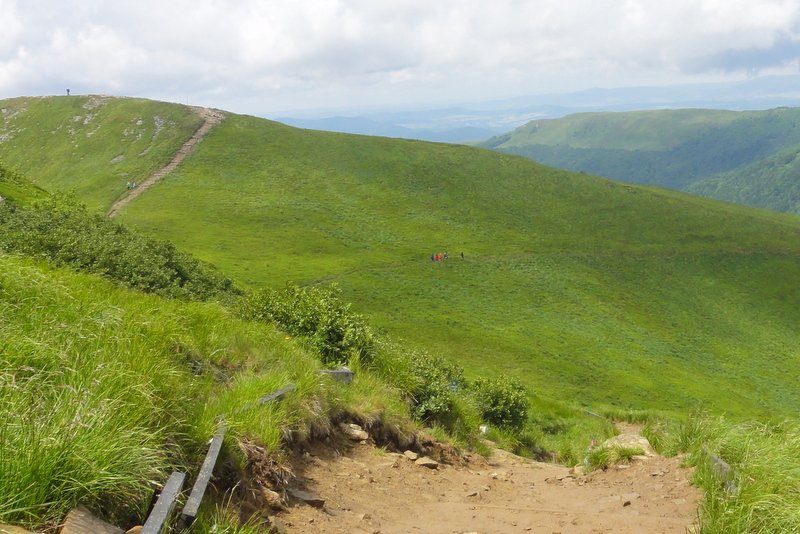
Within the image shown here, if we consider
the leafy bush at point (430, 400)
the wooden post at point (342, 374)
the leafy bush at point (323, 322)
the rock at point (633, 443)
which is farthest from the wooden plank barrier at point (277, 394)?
the rock at point (633, 443)

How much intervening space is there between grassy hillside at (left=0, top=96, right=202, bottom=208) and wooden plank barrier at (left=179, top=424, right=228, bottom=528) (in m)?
76.4

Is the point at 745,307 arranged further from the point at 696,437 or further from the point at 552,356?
the point at 696,437

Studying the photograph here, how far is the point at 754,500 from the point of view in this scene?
5617 mm

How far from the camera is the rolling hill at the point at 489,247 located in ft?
162

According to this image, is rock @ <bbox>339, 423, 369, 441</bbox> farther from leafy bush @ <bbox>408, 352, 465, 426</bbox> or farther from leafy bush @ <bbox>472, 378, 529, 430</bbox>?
leafy bush @ <bbox>472, 378, 529, 430</bbox>

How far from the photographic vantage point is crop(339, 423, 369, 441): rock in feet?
30.2

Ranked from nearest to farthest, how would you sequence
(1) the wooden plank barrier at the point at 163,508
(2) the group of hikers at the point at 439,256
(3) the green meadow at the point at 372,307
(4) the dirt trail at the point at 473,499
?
1. (1) the wooden plank barrier at the point at 163,508
2. (3) the green meadow at the point at 372,307
3. (4) the dirt trail at the point at 473,499
4. (2) the group of hikers at the point at 439,256

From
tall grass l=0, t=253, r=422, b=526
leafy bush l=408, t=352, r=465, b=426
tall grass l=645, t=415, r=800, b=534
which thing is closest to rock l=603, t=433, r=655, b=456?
tall grass l=645, t=415, r=800, b=534

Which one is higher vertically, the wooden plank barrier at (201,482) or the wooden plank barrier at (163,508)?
the wooden plank barrier at (163,508)

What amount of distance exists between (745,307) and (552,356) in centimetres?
3264

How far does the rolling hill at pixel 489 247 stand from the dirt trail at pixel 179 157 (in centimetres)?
156

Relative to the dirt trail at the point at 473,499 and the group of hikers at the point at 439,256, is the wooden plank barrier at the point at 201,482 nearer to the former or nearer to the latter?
the dirt trail at the point at 473,499

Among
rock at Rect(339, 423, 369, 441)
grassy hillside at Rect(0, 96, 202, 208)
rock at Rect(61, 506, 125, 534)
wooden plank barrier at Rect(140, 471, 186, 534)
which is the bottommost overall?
rock at Rect(339, 423, 369, 441)

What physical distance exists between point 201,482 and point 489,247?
69628 mm
